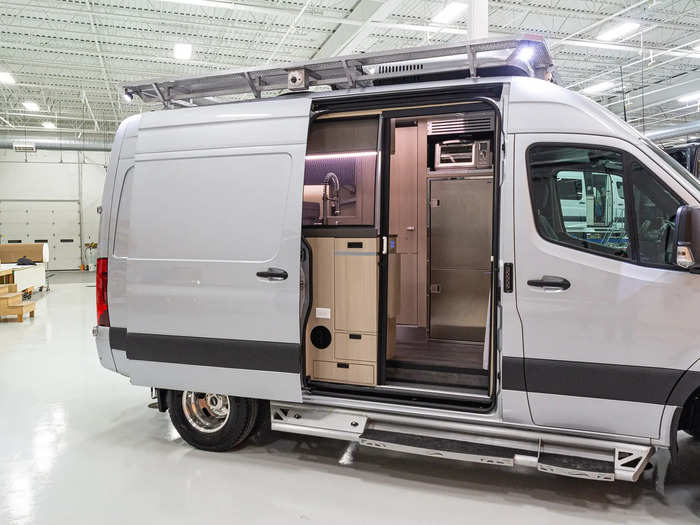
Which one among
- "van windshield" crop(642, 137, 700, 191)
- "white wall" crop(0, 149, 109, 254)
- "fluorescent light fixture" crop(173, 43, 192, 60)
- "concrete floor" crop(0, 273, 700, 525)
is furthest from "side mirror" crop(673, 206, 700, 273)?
"white wall" crop(0, 149, 109, 254)

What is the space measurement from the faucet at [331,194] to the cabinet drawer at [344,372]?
36.4 inches

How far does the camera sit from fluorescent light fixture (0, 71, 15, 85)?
1238 cm

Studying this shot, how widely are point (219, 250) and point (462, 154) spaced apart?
252 cm

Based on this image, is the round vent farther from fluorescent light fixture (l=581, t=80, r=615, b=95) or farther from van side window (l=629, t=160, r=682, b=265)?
fluorescent light fixture (l=581, t=80, r=615, b=95)

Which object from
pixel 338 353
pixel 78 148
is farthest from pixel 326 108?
pixel 78 148

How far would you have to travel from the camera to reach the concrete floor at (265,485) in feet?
9.14

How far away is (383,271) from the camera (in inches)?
129

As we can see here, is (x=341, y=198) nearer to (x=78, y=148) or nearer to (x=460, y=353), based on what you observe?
(x=460, y=353)

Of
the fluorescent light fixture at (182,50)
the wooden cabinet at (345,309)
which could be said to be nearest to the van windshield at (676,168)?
the wooden cabinet at (345,309)

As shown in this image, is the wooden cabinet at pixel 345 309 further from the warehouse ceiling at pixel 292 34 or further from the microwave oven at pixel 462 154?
the warehouse ceiling at pixel 292 34

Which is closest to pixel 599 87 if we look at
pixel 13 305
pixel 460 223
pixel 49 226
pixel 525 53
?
pixel 460 223

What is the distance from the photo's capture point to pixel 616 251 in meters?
2.62

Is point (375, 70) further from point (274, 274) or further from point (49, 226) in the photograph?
point (49, 226)

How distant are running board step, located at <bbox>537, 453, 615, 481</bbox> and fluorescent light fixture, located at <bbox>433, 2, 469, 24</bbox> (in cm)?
786
